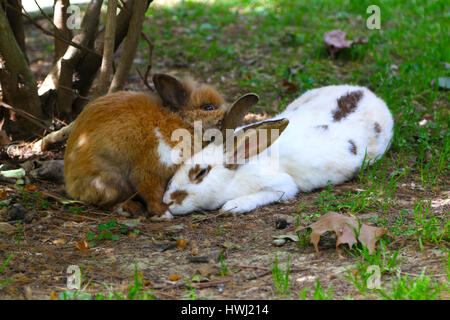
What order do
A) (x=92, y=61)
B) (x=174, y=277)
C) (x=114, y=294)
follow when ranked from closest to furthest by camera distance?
(x=114, y=294), (x=174, y=277), (x=92, y=61)

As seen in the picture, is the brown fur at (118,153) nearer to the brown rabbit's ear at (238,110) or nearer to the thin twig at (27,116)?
the brown rabbit's ear at (238,110)

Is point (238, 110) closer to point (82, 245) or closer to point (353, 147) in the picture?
point (353, 147)

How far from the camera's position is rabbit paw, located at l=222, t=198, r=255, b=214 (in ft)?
13.7

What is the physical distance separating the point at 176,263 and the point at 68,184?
1285 millimetres

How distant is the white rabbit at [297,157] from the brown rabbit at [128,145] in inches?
6.6

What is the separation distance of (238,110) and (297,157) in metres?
0.74

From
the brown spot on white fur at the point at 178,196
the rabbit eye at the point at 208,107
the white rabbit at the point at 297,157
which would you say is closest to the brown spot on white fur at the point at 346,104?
the white rabbit at the point at 297,157

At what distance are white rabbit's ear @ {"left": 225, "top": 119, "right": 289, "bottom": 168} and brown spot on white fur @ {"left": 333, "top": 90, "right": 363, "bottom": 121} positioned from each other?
905 mm

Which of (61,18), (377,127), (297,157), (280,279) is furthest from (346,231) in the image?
(61,18)

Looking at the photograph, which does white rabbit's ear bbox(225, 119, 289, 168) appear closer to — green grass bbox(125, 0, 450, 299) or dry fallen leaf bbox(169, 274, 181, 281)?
green grass bbox(125, 0, 450, 299)

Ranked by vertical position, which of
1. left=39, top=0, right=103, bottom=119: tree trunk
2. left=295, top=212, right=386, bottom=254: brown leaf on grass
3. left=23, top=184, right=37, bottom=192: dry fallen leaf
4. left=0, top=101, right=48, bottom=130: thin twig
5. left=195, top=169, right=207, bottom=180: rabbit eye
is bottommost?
left=295, top=212, right=386, bottom=254: brown leaf on grass

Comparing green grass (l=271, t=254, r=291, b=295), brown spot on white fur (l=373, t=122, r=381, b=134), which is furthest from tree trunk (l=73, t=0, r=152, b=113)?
green grass (l=271, t=254, r=291, b=295)

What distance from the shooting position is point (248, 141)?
4375 mm
